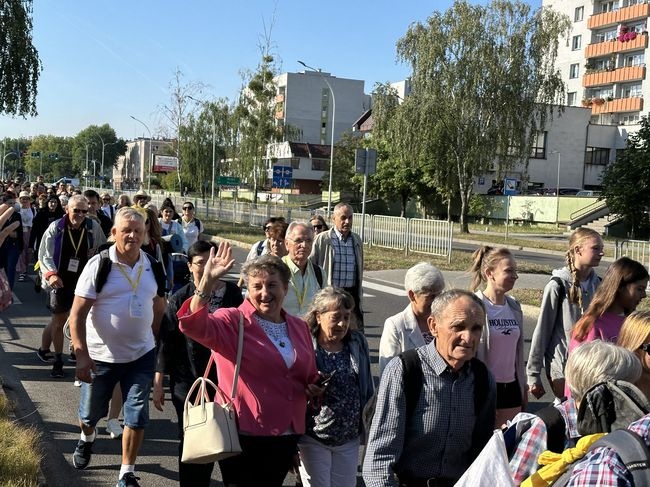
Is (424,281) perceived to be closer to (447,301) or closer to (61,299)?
(447,301)

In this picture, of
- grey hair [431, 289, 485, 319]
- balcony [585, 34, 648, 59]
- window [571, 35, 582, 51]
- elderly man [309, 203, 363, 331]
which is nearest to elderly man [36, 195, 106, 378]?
elderly man [309, 203, 363, 331]

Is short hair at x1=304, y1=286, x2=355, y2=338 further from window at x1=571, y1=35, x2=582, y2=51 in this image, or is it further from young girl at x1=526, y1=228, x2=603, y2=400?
window at x1=571, y1=35, x2=582, y2=51

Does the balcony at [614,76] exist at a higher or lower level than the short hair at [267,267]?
higher

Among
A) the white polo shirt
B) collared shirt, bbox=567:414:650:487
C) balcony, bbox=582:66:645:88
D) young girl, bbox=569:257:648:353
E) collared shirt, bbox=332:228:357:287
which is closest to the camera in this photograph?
collared shirt, bbox=567:414:650:487

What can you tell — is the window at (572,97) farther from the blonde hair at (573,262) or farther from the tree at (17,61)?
the blonde hair at (573,262)

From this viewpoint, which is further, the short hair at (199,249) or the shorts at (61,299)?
the shorts at (61,299)

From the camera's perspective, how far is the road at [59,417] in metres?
5.30

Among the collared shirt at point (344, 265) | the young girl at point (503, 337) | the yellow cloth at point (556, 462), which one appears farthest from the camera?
the collared shirt at point (344, 265)

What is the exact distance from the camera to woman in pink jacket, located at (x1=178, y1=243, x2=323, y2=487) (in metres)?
3.66

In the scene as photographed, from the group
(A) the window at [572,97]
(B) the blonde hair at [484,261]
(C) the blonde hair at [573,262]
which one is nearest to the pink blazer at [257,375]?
(B) the blonde hair at [484,261]

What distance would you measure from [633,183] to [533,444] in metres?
37.0

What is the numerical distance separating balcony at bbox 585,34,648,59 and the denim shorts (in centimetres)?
6686

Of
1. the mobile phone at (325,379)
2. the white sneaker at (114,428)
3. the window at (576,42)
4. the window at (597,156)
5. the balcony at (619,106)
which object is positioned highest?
the window at (576,42)

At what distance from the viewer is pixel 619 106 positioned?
216ft
